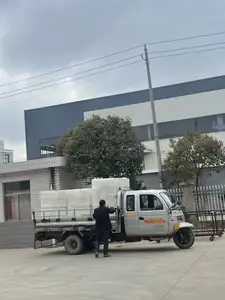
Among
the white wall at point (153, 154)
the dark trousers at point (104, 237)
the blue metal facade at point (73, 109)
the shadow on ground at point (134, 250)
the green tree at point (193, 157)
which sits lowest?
the shadow on ground at point (134, 250)

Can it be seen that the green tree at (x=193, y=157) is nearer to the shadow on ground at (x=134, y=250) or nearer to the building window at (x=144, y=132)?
the shadow on ground at (x=134, y=250)

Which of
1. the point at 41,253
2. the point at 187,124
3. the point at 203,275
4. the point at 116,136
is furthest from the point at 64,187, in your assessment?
the point at 187,124

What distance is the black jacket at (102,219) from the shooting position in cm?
1484

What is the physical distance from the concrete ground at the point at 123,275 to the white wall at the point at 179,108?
2309 cm

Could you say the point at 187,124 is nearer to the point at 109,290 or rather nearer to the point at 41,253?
the point at 41,253

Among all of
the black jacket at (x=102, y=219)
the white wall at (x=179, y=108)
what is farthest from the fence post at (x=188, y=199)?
the white wall at (x=179, y=108)

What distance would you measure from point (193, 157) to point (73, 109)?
79.8 feet

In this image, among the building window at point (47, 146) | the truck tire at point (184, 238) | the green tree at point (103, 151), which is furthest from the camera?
the building window at point (47, 146)

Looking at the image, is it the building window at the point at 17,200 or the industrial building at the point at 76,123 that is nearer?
the industrial building at the point at 76,123

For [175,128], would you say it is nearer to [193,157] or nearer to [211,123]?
[211,123]

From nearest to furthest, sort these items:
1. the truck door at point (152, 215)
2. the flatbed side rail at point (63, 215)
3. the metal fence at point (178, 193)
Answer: the truck door at point (152, 215), the flatbed side rail at point (63, 215), the metal fence at point (178, 193)

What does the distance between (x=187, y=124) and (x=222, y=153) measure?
14582 millimetres

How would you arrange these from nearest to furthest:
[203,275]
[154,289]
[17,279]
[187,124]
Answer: [154,289] → [203,275] → [17,279] → [187,124]

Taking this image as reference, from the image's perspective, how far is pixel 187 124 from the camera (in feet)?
129
